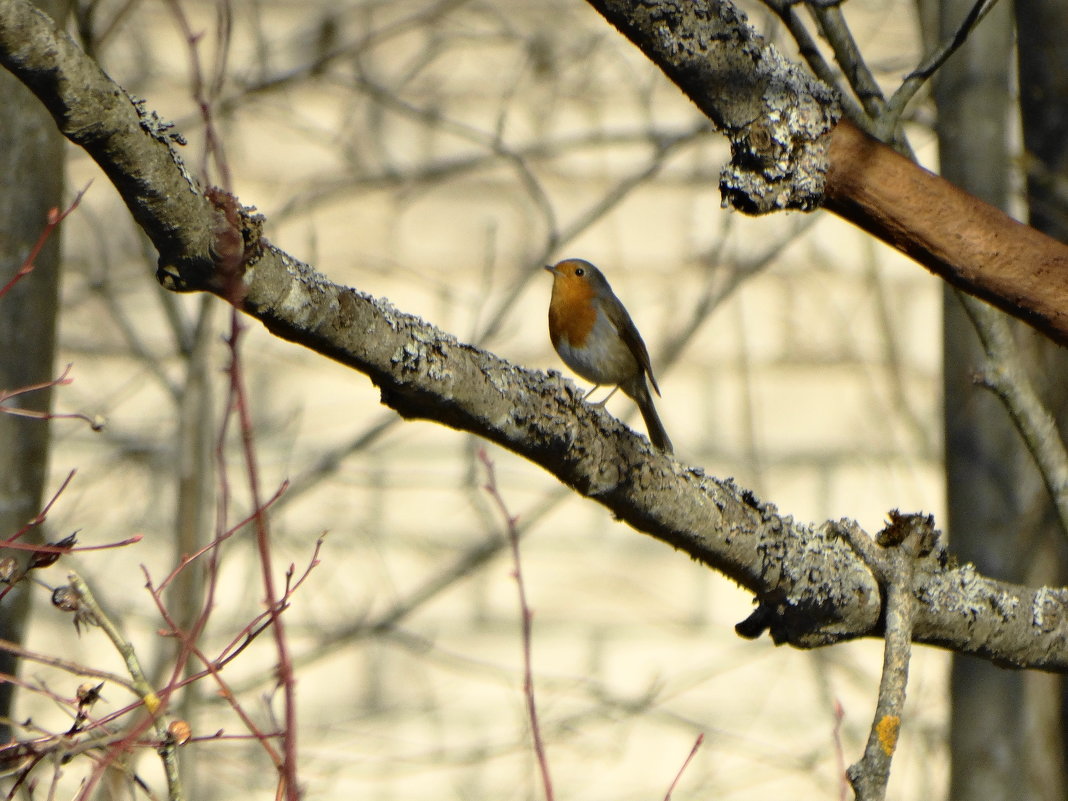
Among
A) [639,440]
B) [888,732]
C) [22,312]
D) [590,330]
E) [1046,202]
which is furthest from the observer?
[590,330]

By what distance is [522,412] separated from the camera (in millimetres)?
1491

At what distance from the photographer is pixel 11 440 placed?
2.41 m

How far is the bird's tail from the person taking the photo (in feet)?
13.3

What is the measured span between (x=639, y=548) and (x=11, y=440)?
9.31 ft

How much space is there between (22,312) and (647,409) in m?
2.36

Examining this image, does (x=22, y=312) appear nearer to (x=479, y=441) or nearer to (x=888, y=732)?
(x=888, y=732)

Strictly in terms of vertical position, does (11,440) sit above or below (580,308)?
below

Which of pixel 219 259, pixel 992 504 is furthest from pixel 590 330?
pixel 219 259

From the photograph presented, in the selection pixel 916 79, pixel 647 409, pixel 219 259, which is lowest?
pixel 219 259

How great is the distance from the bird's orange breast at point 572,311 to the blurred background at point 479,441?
1.36 ft

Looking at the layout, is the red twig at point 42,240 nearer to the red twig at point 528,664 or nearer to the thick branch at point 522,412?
the thick branch at point 522,412

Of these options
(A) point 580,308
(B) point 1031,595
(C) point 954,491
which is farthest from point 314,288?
(A) point 580,308

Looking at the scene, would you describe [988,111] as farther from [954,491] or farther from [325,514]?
[325,514]

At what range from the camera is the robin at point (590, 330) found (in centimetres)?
388
